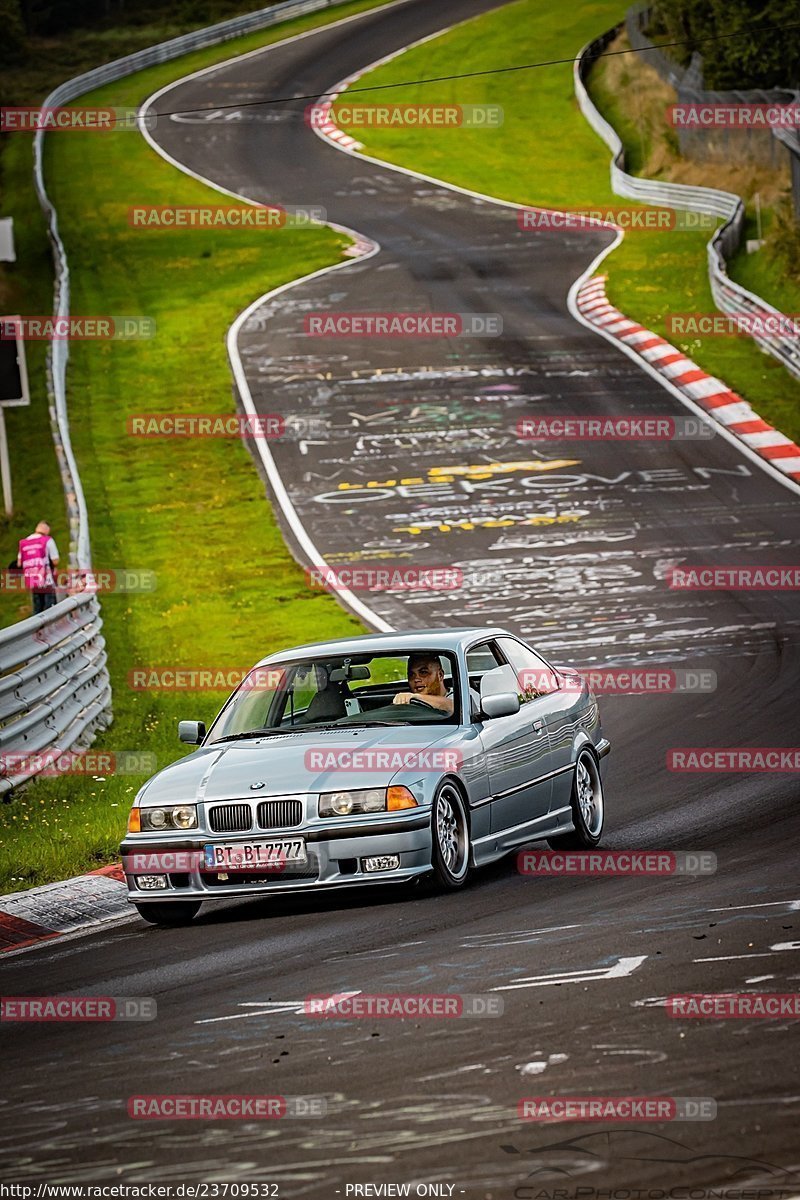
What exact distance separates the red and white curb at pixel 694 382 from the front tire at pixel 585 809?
50.6 ft

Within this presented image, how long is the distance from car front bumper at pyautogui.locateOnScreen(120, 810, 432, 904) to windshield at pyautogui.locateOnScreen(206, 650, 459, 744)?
1.12 meters

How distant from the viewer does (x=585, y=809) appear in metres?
11.6

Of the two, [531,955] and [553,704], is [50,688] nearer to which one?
[553,704]

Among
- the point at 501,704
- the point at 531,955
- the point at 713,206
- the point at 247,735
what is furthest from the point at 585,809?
the point at 713,206

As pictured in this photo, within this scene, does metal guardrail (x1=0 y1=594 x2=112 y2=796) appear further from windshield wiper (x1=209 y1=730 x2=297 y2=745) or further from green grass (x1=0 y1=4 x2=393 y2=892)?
windshield wiper (x1=209 y1=730 x2=297 y2=745)

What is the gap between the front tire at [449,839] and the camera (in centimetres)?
974

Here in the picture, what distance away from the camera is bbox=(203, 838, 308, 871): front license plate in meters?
9.58

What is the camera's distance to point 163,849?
386 inches

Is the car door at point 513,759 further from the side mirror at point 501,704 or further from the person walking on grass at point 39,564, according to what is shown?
the person walking on grass at point 39,564

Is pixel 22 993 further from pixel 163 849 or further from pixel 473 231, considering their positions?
pixel 473 231

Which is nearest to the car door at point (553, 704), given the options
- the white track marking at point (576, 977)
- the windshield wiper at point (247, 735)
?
the windshield wiper at point (247, 735)

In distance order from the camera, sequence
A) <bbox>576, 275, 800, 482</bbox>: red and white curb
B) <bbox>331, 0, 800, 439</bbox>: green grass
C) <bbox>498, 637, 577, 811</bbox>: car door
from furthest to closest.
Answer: <bbox>331, 0, 800, 439</bbox>: green grass
<bbox>576, 275, 800, 482</bbox>: red and white curb
<bbox>498, 637, 577, 811</bbox>: car door

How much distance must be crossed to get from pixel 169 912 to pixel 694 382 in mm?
23555

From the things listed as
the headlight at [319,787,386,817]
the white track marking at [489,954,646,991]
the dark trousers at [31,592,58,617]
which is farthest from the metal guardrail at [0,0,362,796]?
the white track marking at [489,954,646,991]
